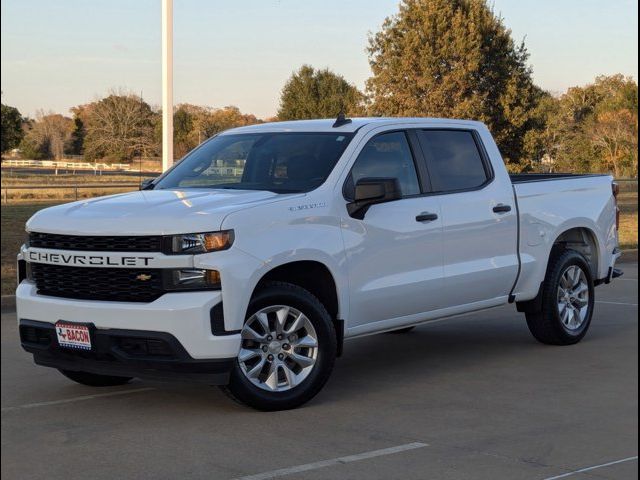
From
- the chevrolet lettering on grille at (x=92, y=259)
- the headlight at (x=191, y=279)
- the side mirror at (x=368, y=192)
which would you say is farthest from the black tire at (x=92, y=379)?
the side mirror at (x=368, y=192)

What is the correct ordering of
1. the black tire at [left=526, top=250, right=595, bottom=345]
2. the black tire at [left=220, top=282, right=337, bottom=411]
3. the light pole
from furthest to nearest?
the light pole, the black tire at [left=526, top=250, right=595, bottom=345], the black tire at [left=220, top=282, right=337, bottom=411]

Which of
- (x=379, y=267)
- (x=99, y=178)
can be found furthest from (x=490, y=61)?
(x=379, y=267)

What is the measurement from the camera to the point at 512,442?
6.36 metres

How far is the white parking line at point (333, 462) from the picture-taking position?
5727mm

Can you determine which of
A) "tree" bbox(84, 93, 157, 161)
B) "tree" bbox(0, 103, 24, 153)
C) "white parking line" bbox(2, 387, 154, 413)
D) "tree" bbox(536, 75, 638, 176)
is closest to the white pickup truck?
"white parking line" bbox(2, 387, 154, 413)

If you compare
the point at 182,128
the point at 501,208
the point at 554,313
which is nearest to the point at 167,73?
the point at 182,128

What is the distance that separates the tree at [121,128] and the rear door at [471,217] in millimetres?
8274

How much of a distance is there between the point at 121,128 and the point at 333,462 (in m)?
11.4

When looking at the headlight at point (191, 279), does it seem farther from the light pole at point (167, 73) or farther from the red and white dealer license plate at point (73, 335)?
the light pole at point (167, 73)

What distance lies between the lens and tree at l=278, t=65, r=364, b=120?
36406 millimetres

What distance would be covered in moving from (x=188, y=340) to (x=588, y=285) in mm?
4655

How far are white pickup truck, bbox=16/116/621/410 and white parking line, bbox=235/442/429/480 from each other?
115 centimetres

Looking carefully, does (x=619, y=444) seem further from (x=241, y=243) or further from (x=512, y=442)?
(x=241, y=243)

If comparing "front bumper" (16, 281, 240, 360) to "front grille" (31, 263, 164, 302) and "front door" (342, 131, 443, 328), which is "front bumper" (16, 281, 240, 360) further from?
"front door" (342, 131, 443, 328)
